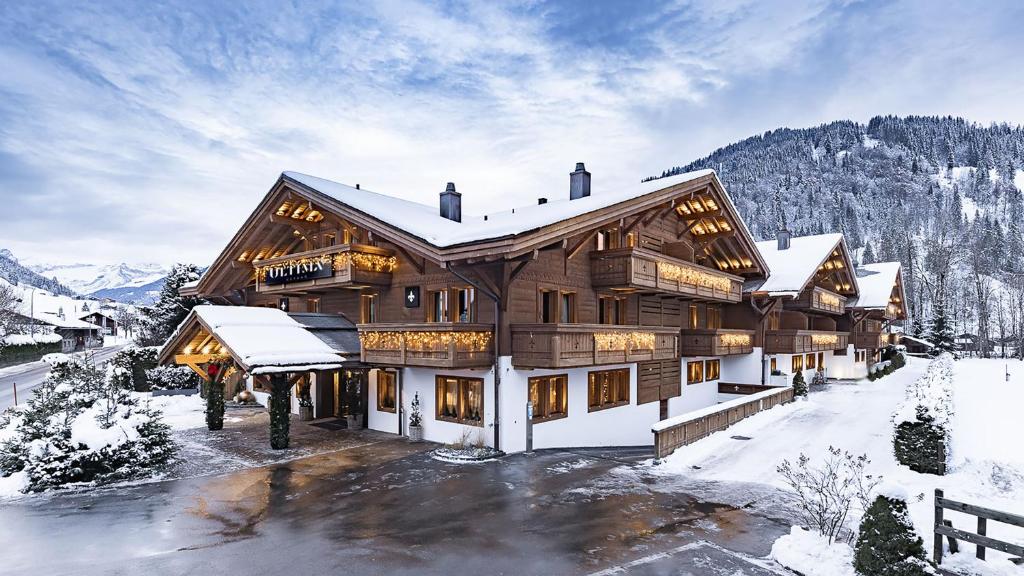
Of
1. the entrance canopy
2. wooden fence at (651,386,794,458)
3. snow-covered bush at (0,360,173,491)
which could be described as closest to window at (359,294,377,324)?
the entrance canopy

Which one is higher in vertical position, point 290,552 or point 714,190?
point 714,190

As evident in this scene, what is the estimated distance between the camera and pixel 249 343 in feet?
63.0

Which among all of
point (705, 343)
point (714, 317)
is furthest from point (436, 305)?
point (714, 317)

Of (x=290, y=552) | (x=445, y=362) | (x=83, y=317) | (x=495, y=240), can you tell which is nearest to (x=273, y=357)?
(x=445, y=362)

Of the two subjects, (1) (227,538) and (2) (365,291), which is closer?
(1) (227,538)

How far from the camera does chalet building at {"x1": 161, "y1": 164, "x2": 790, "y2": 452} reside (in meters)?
19.0

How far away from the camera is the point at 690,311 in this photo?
31781 millimetres

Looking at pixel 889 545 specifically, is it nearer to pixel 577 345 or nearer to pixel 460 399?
pixel 577 345

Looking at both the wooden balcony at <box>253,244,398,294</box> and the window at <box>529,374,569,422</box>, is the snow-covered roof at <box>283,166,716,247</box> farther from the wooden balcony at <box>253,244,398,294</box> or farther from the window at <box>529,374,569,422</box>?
the window at <box>529,374,569,422</box>

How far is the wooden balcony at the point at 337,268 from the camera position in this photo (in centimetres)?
2225

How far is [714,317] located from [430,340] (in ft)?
69.1

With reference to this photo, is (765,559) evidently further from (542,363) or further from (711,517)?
(542,363)

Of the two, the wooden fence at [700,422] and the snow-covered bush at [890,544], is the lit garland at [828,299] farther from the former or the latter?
the snow-covered bush at [890,544]

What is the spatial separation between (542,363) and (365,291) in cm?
974
